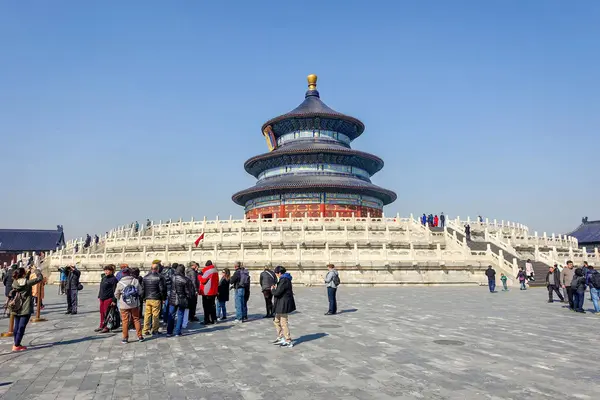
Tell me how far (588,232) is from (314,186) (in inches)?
1679

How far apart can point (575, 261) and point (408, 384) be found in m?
28.0

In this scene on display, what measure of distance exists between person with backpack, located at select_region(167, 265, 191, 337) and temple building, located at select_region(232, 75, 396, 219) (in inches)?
1221

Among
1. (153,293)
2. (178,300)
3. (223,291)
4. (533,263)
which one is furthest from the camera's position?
(533,263)

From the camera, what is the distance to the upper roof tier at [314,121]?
4922cm

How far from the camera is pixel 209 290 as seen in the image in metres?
11.3

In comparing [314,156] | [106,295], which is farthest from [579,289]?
[314,156]

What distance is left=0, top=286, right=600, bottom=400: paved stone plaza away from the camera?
5.69m

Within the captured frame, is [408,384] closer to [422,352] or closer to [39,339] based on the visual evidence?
[422,352]

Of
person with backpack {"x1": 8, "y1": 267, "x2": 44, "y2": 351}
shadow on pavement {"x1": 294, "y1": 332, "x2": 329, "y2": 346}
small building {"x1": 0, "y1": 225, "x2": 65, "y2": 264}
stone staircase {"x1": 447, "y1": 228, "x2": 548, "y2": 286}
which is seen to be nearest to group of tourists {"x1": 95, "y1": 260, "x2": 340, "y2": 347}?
shadow on pavement {"x1": 294, "y1": 332, "x2": 329, "y2": 346}

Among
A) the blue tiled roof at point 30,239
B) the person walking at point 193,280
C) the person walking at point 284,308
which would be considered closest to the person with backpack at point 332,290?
the person walking at point 193,280

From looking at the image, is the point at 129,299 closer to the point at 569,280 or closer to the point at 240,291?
the point at 240,291

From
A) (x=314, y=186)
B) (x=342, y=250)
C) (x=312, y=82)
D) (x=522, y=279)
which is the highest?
(x=312, y=82)

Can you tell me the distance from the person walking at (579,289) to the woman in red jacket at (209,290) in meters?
11.6

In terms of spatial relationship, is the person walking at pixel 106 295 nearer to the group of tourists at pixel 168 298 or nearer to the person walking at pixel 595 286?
the group of tourists at pixel 168 298
